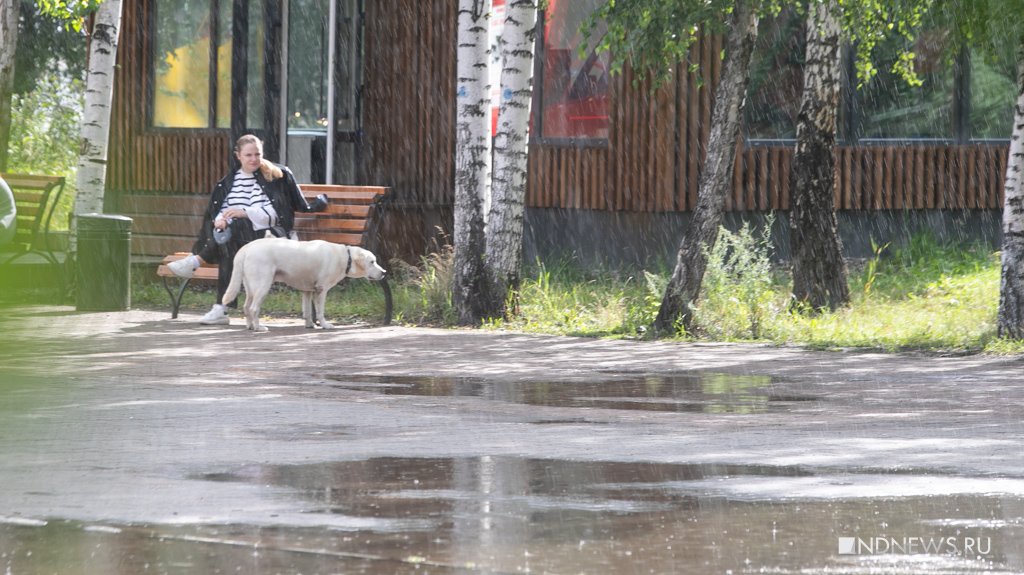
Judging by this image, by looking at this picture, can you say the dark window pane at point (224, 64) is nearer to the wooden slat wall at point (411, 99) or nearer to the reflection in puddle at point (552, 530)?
the wooden slat wall at point (411, 99)

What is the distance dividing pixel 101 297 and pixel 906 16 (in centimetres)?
777

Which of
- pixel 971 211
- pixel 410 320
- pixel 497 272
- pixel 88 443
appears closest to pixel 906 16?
pixel 497 272

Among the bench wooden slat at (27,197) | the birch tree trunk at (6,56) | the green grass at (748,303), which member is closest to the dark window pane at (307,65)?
the green grass at (748,303)

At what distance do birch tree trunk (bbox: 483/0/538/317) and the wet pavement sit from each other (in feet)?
8.21

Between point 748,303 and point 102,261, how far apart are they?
6.07 m

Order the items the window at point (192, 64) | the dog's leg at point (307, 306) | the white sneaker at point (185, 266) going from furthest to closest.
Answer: the window at point (192, 64)
the white sneaker at point (185, 266)
the dog's leg at point (307, 306)

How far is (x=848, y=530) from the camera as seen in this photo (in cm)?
560

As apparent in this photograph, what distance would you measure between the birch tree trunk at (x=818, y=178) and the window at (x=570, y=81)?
15.7 ft

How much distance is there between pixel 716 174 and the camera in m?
13.7

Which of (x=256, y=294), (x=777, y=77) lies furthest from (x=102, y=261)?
(x=777, y=77)

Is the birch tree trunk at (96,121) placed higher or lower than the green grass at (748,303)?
higher

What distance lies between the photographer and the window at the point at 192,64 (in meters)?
22.2

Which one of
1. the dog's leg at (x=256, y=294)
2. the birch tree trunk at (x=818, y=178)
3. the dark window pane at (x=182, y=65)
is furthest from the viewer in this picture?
the dark window pane at (x=182, y=65)

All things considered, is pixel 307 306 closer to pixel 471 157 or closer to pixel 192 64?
pixel 471 157
